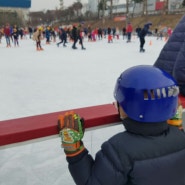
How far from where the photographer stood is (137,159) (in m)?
0.88

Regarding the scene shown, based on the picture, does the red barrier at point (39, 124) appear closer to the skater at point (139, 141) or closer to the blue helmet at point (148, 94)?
the skater at point (139, 141)

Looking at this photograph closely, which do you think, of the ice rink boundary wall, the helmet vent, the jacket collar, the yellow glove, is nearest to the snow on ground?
the ice rink boundary wall

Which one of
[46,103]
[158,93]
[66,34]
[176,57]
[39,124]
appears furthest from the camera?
[66,34]

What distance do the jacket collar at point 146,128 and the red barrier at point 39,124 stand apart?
0.28 m

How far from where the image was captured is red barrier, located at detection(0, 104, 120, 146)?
3.43ft

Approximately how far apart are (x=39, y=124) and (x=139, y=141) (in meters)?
0.45

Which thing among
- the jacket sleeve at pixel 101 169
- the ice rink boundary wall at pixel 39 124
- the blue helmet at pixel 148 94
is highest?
the blue helmet at pixel 148 94

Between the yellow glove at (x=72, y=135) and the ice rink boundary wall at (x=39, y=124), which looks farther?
the ice rink boundary wall at (x=39, y=124)

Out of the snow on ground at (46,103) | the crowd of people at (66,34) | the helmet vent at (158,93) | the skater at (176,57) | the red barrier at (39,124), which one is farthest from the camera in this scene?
the crowd of people at (66,34)

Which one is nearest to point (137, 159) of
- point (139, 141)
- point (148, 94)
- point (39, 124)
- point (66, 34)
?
point (139, 141)

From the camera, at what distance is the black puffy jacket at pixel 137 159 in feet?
2.91

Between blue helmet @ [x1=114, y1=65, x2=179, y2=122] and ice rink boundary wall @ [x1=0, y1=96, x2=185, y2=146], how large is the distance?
317 mm

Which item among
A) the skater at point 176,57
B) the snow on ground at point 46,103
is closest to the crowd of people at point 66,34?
the snow on ground at point 46,103

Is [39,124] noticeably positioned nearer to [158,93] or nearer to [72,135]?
[72,135]
